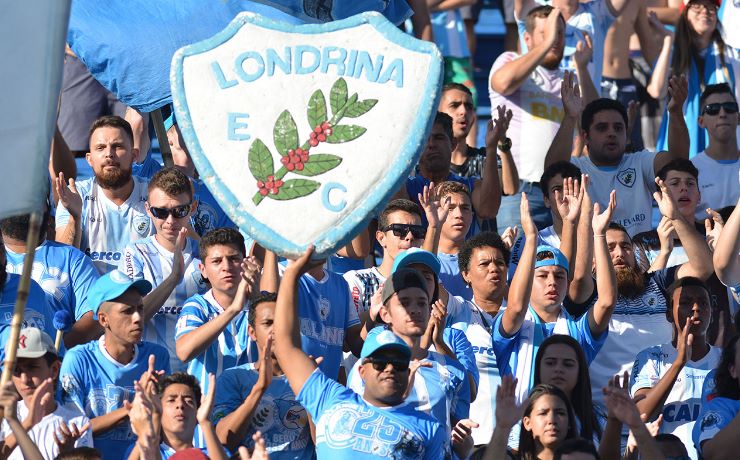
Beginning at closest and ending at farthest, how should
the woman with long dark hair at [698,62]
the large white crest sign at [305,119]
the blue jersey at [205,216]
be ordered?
the large white crest sign at [305,119]
the blue jersey at [205,216]
the woman with long dark hair at [698,62]

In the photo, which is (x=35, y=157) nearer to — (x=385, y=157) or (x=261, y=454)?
(x=261, y=454)

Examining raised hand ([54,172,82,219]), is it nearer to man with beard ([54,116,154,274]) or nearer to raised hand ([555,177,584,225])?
man with beard ([54,116,154,274])

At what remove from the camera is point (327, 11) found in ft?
29.9

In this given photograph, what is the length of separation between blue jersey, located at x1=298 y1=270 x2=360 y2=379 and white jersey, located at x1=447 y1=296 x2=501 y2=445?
0.50 m

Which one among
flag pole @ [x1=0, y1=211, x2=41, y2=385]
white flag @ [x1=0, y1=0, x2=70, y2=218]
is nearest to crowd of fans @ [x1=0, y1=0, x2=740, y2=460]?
flag pole @ [x1=0, y1=211, x2=41, y2=385]

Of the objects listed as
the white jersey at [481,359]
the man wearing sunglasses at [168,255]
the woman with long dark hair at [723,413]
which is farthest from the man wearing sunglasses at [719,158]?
the man wearing sunglasses at [168,255]

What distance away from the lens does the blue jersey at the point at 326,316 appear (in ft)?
23.8

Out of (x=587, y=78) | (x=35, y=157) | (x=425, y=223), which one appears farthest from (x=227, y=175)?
(x=587, y=78)

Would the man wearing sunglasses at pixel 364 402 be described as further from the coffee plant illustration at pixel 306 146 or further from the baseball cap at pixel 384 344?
the coffee plant illustration at pixel 306 146

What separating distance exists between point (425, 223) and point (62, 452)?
3.22m

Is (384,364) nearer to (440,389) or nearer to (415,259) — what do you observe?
(440,389)

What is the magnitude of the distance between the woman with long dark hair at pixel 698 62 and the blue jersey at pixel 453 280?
128 inches

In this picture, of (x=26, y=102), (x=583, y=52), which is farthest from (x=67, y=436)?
(x=583, y=52)

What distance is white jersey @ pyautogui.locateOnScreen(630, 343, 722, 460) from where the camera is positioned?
7621 mm
